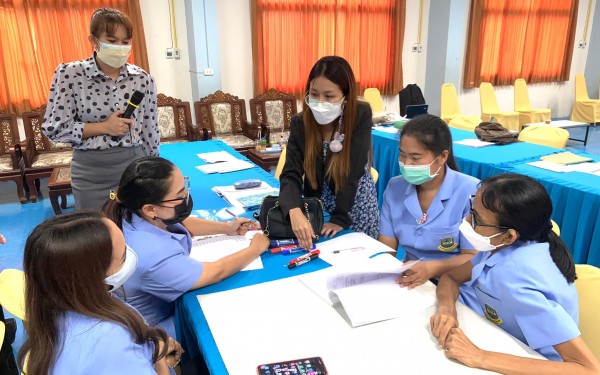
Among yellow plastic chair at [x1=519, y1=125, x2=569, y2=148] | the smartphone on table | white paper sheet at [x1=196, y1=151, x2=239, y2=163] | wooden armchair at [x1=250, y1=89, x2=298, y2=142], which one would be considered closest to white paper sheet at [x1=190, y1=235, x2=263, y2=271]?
the smartphone on table

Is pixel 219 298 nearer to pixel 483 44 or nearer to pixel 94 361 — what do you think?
pixel 94 361

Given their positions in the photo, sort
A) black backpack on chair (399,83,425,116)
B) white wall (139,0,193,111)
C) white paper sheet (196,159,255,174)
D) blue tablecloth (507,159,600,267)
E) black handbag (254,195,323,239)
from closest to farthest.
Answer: black handbag (254,195,323,239) → blue tablecloth (507,159,600,267) → white paper sheet (196,159,255,174) → white wall (139,0,193,111) → black backpack on chair (399,83,425,116)

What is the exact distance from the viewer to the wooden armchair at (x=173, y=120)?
16.5ft

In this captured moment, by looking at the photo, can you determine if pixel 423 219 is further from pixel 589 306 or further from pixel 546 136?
pixel 546 136

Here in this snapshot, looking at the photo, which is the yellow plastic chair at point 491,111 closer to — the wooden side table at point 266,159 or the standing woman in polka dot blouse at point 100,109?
the wooden side table at point 266,159

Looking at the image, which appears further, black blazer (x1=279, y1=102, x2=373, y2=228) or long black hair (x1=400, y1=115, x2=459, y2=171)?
black blazer (x1=279, y1=102, x2=373, y2=228)

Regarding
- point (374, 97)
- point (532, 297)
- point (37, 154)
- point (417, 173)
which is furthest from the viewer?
point (374, 97)

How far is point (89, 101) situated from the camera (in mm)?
1944

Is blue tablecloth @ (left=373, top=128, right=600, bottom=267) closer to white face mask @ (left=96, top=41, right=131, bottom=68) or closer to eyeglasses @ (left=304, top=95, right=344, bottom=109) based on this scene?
eyeglasses @ (left=304, top=95, right=344, bottom=109)

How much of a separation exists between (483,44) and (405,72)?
1459 millimetres

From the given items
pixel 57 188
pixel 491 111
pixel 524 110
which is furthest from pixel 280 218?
pixel 524 110

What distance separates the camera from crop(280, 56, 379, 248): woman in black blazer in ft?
5.74

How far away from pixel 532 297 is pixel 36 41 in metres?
5.32

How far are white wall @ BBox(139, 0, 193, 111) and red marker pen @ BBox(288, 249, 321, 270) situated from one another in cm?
456
